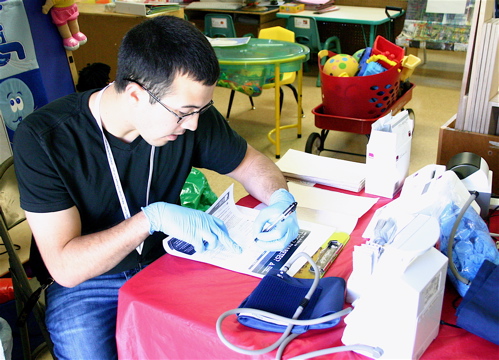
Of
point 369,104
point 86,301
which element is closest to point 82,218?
point 86,301

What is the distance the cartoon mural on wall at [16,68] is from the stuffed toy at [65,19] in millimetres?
138

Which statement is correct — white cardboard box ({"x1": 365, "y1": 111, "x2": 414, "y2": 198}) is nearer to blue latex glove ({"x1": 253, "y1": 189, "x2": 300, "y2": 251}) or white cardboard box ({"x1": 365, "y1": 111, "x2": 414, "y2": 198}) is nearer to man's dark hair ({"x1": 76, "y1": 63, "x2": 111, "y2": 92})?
blue latex glove ({"x1": 253, "y1": 189, "x2": 300, "y2": 251})

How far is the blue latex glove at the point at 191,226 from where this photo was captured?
1.16 m

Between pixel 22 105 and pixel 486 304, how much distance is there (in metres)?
2.18

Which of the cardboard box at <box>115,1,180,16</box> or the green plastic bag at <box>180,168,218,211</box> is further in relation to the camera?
the cardboard box at <box>115,1,180,16</box>

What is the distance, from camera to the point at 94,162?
129 centimetres

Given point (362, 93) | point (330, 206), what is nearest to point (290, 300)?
point (330, 206)

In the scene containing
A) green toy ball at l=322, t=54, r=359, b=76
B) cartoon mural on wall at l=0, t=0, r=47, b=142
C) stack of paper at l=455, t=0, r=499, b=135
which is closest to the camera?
stack of paper at l=455, t=0, r=499, b=135

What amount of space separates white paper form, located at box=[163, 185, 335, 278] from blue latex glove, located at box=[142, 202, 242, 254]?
0.07ft

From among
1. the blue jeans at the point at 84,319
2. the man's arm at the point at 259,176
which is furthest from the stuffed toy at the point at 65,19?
the blue jeans at the point at 84,319

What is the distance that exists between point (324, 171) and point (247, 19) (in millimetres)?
3624

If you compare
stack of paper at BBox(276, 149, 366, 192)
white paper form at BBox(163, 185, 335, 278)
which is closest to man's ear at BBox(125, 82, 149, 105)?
white paper form at BBox(163, 185, 335, 278)

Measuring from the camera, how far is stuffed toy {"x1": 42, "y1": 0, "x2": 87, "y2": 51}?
2.36m

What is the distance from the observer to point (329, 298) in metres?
0.94
